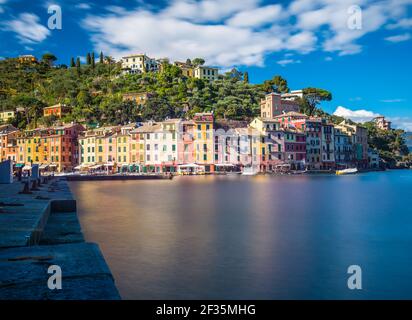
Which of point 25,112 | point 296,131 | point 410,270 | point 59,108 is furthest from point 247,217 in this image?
point 25,112

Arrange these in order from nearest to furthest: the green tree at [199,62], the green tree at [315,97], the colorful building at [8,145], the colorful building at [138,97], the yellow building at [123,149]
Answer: the yellow building at [123,149]
the colorful building at [8,145]
the colorful building at [138,97]
the green tree at [315,97]
the green tree at [199,62]

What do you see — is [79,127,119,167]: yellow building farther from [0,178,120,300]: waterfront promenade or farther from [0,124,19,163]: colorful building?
[0,178,120,300]: waterfront promenade

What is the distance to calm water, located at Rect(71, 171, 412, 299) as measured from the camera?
1274cm

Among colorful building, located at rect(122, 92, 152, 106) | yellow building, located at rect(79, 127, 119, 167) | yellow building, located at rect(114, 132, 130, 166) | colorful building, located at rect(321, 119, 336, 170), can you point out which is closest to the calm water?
yellow building, located at rect(114, 132, 130, 166)

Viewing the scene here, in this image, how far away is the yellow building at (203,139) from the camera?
298 feet

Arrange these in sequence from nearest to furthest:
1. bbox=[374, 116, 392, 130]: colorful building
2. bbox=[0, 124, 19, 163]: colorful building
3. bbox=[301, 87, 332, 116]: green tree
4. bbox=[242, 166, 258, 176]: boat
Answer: bbox=[242, 166, 258, 176]: boat
bbox=[0, 124, 19, 163]: colorful building
bbox=[301, 87, 332, 116]: green tree
bbox=[374, 116, 392, 130]: colorful building

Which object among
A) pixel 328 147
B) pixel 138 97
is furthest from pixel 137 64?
pixel 328 147

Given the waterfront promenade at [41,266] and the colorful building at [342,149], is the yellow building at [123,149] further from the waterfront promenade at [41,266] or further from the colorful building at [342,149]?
the waterfront promenade at [41,266]

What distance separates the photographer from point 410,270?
14.9m

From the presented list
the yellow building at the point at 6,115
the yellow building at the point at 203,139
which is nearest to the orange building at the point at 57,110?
the yellow building at the point at 6,115

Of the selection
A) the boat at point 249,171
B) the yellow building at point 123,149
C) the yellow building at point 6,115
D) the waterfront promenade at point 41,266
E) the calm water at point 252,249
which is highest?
the yellow building at point 6,115

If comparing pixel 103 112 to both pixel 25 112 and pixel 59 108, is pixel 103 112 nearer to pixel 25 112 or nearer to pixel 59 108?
pixel 59 108

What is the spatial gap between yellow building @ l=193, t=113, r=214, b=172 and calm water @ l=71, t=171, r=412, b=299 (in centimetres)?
5627

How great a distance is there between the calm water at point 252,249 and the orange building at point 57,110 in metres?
93.3
